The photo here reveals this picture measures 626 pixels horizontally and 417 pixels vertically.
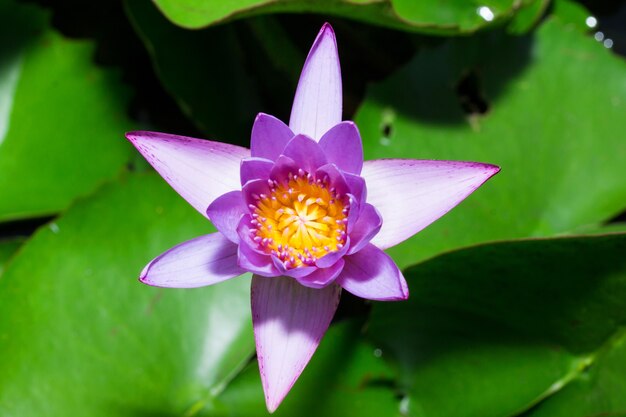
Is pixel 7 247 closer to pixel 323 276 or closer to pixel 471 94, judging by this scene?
pixel 323 276

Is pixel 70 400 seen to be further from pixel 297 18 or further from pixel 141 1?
pixel 297 18

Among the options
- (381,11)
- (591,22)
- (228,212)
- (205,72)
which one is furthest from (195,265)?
(591,22)

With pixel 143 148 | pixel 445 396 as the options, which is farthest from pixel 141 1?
pixel 445 396

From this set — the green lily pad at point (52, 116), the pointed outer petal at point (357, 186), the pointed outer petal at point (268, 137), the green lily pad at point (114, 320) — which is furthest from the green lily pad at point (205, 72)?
the pointed outer petal at point (357, 186)

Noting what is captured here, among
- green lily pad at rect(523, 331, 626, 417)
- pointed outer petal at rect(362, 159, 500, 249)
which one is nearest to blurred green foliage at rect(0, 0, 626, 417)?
green lily pad at rect(523, 331, 626, 417)

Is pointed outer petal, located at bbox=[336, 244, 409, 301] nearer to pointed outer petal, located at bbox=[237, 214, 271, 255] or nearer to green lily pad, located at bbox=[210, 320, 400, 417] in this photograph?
pointed outer petal, located at bbox=[237, 214, 271, 255]

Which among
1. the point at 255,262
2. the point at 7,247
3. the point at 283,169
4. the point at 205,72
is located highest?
the point at 283,169

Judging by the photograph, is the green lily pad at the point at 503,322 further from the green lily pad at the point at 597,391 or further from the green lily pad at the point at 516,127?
the green lily pad at the point at 516,127

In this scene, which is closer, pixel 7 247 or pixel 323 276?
pixel 323 276
